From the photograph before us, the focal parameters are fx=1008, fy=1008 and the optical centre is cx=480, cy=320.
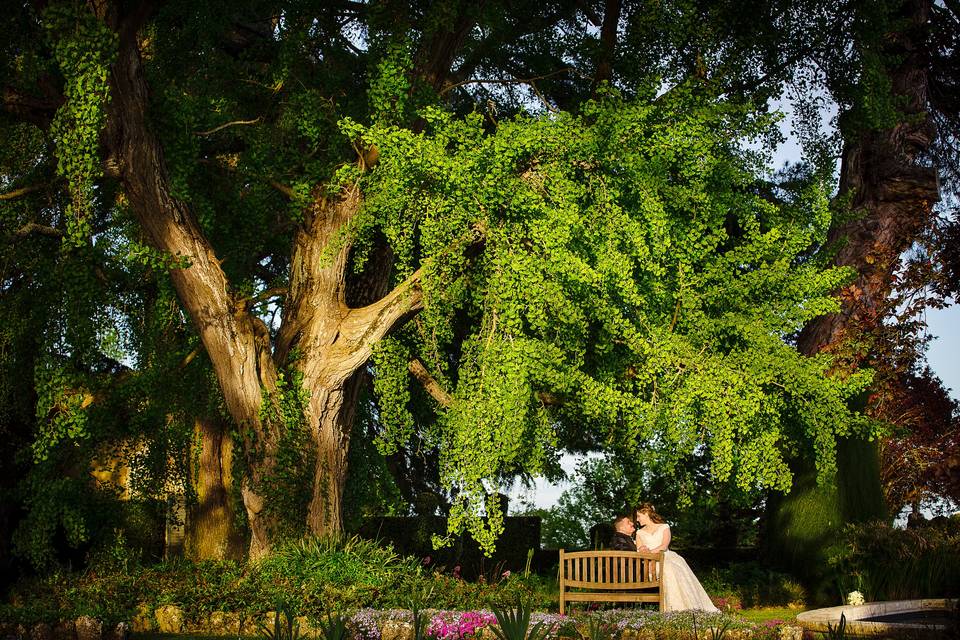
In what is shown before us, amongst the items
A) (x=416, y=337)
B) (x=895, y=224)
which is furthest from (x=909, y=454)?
(x=416, y=337)

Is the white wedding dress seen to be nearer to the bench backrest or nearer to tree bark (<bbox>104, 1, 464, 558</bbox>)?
the bench backrest

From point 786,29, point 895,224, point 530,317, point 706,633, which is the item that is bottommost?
point 706,633

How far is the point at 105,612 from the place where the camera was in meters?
10.8

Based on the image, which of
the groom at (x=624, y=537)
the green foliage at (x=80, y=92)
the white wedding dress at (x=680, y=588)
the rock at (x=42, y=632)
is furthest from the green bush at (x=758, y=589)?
the green foliage at (x=80, y=92)

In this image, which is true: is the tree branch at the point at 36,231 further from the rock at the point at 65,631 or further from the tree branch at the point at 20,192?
the rock at the point at 65,631

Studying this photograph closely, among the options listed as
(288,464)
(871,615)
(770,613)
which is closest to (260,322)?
(288,464)

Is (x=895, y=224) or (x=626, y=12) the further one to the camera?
(x=895, y=224)

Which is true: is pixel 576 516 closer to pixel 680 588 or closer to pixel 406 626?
pixel 680 588

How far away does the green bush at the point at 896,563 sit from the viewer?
13594 millimetres

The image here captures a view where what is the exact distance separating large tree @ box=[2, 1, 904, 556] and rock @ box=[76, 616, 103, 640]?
2686 millimetres

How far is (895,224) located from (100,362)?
1419 centimetres

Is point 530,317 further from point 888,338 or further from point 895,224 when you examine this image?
point 895,224

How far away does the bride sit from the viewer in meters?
12.0

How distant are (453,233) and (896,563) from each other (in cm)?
762
